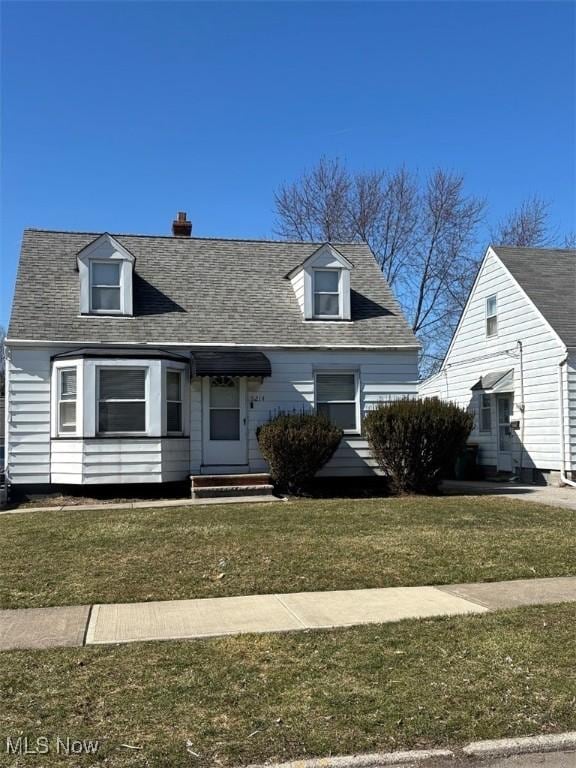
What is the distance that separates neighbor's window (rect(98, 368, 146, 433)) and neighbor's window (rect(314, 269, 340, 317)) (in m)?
4.51

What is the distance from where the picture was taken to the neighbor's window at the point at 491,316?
19469 mm

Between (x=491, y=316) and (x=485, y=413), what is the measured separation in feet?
8.82

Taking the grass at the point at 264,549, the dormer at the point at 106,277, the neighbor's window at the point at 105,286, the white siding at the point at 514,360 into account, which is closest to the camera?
the grass at the point at 264,549

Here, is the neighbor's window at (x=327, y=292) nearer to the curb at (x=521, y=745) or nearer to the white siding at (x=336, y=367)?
the white siding at (x=336, y=367)

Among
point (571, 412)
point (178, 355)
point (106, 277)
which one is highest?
point (106, 277)

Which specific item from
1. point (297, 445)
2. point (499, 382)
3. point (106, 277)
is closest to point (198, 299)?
point (106, 277)

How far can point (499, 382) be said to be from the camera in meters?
18.5

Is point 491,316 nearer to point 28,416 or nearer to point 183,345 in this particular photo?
point 183,345

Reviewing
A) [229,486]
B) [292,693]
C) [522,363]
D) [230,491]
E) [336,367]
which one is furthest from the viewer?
[522,363]

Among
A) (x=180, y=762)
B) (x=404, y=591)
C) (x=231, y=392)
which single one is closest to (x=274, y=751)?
(x=180, y=762)

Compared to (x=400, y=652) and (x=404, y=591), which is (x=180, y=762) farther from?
(x=404, y=591)

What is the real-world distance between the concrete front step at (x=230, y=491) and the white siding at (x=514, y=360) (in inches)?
277

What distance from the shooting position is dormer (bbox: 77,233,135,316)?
15344 mm

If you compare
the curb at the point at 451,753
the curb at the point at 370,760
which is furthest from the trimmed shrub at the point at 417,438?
the curb at the point at 370,760
